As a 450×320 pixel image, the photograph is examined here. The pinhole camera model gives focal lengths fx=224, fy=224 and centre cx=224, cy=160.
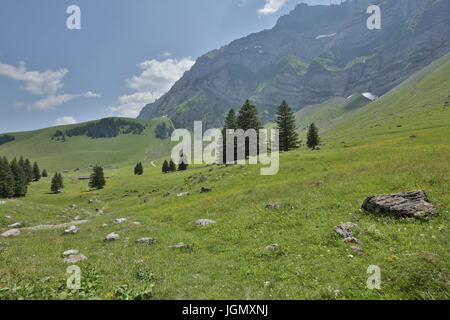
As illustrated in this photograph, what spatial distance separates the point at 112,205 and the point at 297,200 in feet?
143

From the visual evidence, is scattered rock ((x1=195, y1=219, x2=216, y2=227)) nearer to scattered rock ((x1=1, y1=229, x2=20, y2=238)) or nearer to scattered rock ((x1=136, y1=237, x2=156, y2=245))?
scattered rock ((x1=136, y1=237, x2=156, y2=245))

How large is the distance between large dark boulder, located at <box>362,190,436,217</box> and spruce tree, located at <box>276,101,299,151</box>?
48274 mm

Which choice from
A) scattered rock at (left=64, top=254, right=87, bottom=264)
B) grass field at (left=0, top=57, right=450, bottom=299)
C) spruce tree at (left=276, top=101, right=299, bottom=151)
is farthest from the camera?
spruce tree at (left=276, top=101, right=299, bottom=151)

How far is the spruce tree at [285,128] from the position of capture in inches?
2451

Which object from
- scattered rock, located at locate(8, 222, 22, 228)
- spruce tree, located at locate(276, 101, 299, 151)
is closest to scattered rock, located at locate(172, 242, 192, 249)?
scattered rock, located at locate(8, 222, 22, 228)

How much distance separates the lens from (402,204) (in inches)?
571

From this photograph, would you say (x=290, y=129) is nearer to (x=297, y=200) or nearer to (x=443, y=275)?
(x=297, y=200)

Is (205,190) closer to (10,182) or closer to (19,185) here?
(10,182)

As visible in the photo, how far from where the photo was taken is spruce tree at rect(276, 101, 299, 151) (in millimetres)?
62250

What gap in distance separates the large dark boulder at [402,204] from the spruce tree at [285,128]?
158 ft

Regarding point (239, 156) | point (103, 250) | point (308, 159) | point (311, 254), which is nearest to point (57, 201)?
point (239, 156)

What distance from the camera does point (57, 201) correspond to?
6122 cm
